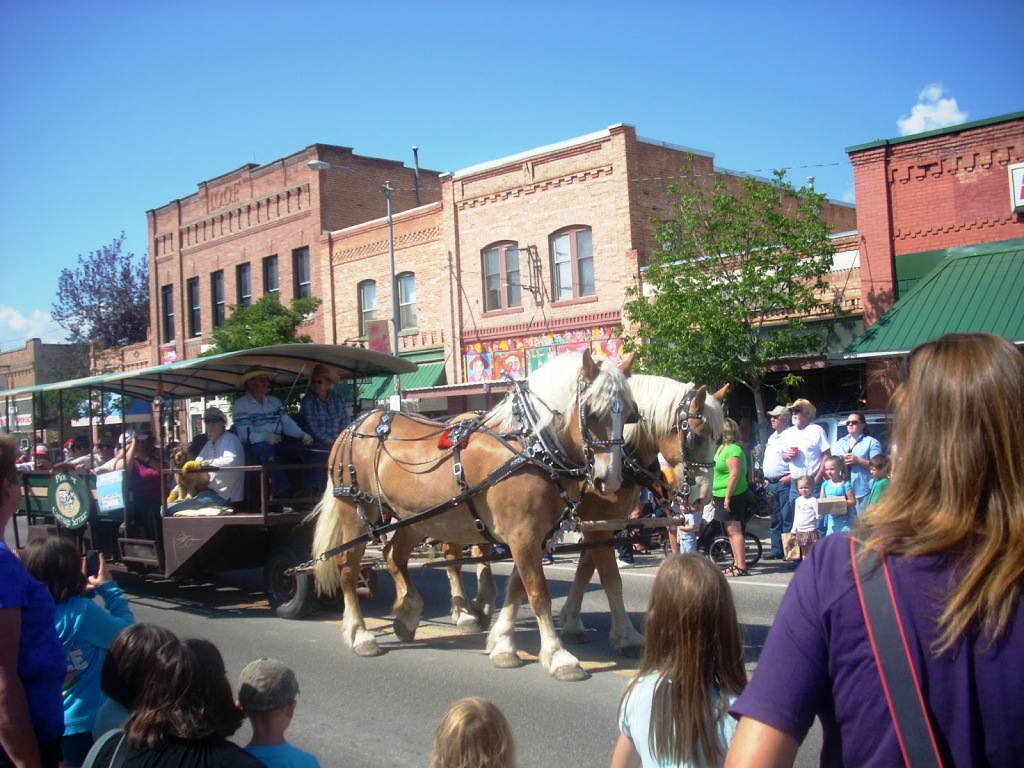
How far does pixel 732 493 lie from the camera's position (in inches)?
433

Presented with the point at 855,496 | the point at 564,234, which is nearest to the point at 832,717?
the point at 855,496

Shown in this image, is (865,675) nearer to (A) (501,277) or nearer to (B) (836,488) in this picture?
(B) (836,488)

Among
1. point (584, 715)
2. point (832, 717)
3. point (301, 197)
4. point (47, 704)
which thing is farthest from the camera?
point (301, 197)

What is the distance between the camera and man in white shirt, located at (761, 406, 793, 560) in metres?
11.9

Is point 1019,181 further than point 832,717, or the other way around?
point 1019,181

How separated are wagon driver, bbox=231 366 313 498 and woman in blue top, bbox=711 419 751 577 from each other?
485 centimetres

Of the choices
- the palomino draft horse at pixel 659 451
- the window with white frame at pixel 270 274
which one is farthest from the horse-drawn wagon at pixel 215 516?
the window with white frame at pixel 270 274

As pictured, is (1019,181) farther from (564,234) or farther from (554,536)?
(554,536)

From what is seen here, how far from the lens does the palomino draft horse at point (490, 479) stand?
6.73 meters

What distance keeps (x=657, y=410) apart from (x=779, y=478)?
4.58 m

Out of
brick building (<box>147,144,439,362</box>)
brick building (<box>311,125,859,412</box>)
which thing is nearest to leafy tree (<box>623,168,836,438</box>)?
brick building (<box>311,125,859,412</box>)

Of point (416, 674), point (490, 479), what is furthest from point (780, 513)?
point (416, 674)

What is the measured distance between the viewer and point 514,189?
24.7m

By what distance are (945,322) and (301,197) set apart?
21.8 metres
